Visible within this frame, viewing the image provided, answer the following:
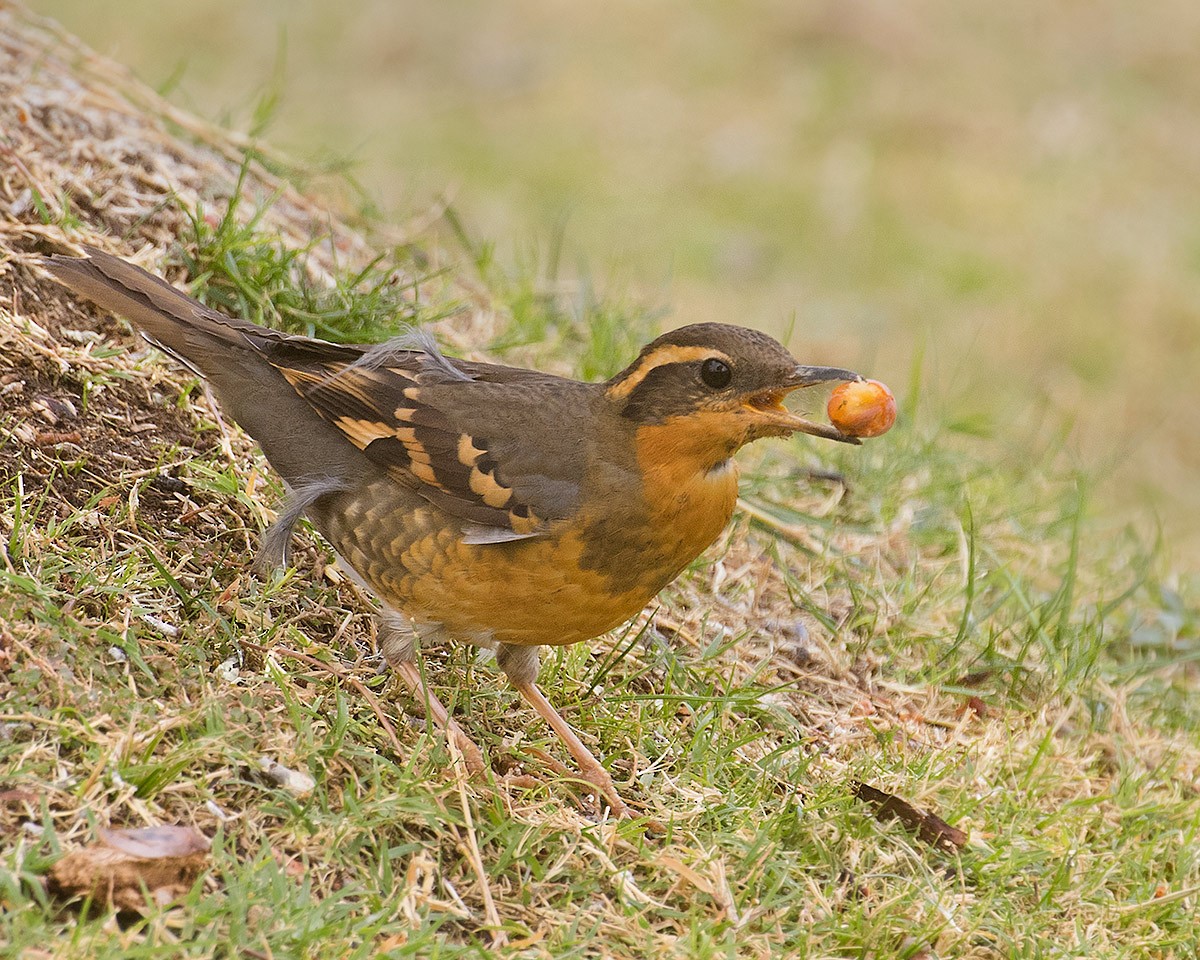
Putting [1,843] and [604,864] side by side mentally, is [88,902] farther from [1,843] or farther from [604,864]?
[604,864]

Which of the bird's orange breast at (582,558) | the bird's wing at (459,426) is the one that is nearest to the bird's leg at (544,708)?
the bird's orange breast at (582,558)

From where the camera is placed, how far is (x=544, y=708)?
15.2 ft

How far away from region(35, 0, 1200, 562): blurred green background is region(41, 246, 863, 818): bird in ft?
11.6

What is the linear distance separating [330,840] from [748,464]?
3.29m

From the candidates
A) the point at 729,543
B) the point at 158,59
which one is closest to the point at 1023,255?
the point at 729,543

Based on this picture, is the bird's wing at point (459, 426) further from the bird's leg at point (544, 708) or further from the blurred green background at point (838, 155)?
the blurred green background at point (838, 155)

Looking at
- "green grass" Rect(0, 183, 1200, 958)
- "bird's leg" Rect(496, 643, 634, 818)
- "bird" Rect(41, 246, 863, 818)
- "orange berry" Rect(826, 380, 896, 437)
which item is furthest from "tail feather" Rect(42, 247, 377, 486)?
"orange berry" Rect(826, 380, 896, 437)

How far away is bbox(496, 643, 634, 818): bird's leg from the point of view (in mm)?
4438

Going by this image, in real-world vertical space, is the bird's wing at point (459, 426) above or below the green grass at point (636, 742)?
above

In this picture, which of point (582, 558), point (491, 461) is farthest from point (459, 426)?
point (582, 558)

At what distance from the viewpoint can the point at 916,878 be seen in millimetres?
4312

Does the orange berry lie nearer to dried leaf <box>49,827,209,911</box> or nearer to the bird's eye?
the bird's eye

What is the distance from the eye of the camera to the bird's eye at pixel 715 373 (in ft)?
13.7

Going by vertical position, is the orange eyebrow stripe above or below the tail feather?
above
